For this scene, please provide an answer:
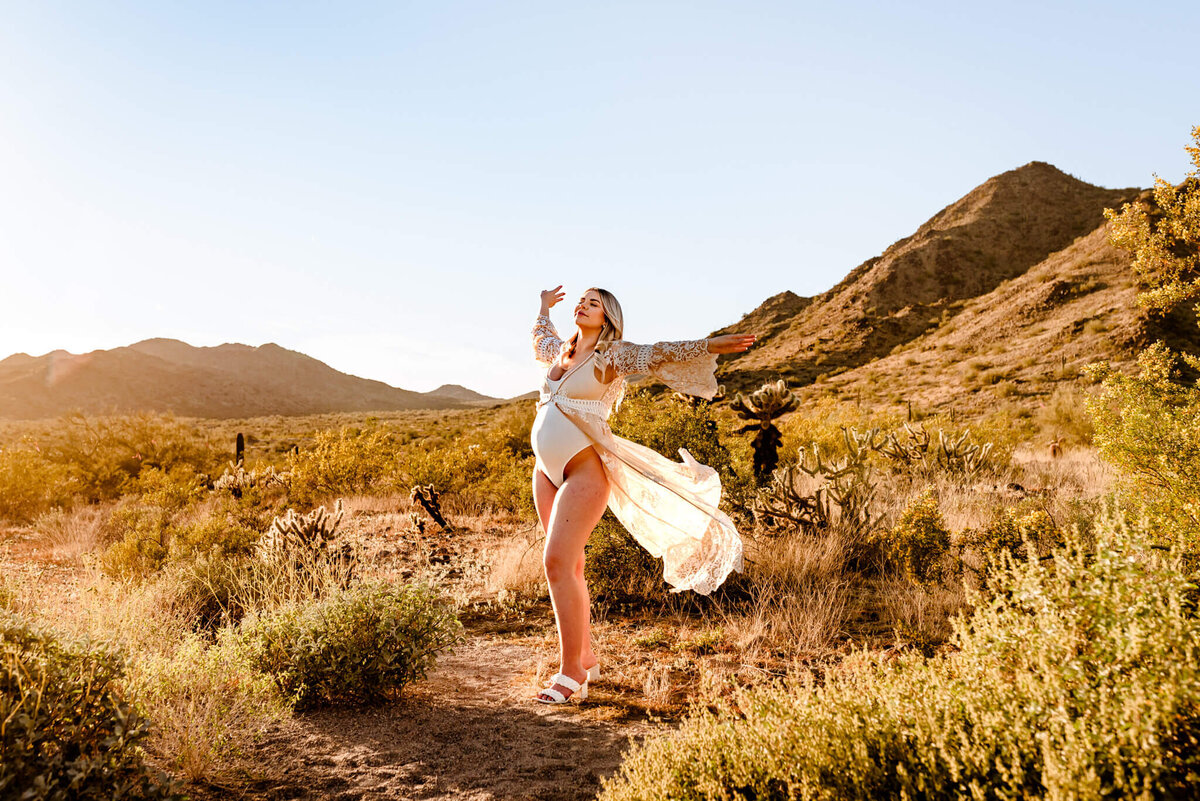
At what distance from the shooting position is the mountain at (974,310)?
27828mm

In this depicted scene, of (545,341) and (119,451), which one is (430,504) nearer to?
(545,341)

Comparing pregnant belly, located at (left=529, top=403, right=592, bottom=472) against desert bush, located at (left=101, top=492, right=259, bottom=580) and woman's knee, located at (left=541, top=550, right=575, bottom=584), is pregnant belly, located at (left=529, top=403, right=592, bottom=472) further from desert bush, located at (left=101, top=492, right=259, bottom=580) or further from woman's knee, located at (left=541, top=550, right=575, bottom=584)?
desert bush, located at (left=101, top=492, right=259, bottom=580)

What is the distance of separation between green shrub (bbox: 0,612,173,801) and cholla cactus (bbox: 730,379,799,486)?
20.2ft

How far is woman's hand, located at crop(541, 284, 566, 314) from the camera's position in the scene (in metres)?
5.25

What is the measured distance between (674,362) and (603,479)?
0.87 metres

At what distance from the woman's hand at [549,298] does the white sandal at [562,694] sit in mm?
2661

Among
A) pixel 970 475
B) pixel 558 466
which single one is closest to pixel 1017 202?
pixel 970 475

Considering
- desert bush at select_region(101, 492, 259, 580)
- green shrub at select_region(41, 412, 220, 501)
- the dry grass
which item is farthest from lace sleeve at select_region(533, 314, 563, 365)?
green shrub at select_region(41, 412, 220, 501)

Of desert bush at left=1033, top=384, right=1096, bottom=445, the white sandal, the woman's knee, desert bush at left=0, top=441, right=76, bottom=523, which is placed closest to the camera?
the woman's knee

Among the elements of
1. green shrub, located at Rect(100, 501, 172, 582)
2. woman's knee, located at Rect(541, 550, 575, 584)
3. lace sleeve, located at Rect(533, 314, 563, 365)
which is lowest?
green shrub, located at Rect(100, 501, 172, 582)

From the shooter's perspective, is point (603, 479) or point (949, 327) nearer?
point (603, 479)

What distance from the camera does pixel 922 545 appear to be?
18.6ft

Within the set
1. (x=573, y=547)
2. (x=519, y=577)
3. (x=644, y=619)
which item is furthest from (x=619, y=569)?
(x=573, y=547)

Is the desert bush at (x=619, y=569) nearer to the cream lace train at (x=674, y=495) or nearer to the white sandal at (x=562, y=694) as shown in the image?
the cream lace train at (x=674, y=495)
